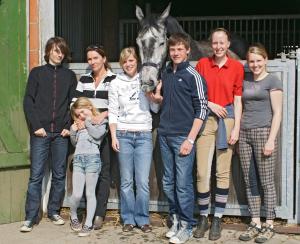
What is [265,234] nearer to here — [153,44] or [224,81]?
[224,81]

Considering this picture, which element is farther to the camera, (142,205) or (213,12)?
(213,12)

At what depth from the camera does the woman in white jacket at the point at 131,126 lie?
445cm

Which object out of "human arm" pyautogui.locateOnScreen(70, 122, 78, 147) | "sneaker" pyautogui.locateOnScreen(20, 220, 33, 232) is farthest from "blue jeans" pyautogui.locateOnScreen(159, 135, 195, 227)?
"sneaker" pyautogui.locateOnScreen(20, 220, 33, 232)

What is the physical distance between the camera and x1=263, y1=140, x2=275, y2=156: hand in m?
4.13

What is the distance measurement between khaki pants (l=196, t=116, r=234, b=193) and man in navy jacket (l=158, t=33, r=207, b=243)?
0.37 feet

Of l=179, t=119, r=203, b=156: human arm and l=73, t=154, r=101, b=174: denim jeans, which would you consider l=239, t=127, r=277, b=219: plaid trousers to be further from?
l=73, t=154, r=101, b=174: denim jeans

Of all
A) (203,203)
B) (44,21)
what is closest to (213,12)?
(44,21)

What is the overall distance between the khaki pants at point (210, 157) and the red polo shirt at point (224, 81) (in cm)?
19

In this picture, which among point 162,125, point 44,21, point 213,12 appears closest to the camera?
point 162,125

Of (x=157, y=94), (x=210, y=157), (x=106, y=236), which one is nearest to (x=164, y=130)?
(x=157, y=94)

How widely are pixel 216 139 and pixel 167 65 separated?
0.84m

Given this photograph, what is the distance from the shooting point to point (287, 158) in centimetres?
451

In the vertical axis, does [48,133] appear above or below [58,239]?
above

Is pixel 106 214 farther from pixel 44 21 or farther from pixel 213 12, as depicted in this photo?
pixel 213 12
